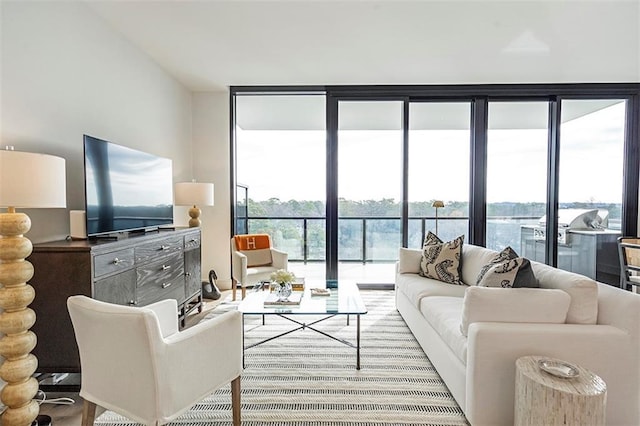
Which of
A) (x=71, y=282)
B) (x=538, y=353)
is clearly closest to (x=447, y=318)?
(x=538, y=353)

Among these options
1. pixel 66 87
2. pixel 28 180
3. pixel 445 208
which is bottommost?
pixel 445 208

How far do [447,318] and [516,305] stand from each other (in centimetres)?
51

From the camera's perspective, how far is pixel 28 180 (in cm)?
166

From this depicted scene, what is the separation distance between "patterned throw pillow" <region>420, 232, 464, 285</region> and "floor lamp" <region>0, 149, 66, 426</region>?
117 inches

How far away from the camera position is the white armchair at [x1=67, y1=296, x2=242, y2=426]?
55.6 inches

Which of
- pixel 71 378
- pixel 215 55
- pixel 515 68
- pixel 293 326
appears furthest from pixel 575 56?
pixel 71 378

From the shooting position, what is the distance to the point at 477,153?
4547 mm

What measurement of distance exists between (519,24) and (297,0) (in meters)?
1.89

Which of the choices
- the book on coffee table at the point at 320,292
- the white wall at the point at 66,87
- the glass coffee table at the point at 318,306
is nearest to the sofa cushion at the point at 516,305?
the glass coffee table at the point at 318,306

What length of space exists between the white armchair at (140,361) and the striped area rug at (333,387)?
469 millimetres

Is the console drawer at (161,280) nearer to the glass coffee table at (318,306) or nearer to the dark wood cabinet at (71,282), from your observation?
the dark wood cabinet at (71,282)

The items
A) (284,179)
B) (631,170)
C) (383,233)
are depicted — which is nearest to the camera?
(631,170)

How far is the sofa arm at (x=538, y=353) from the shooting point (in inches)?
66.2

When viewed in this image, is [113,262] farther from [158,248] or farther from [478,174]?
[478,174]
